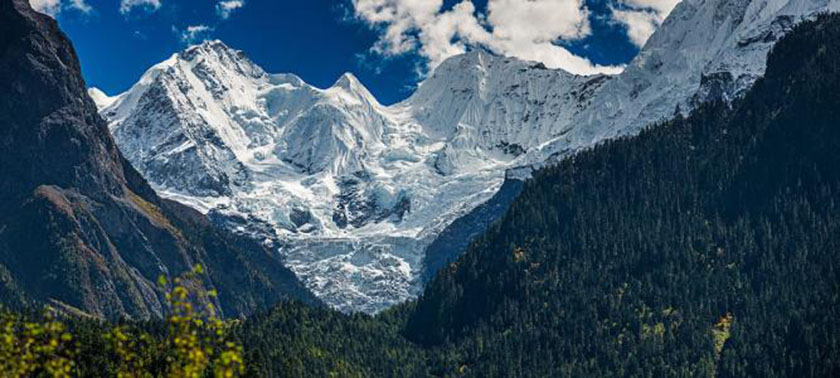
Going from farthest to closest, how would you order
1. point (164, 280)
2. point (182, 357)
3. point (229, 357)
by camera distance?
point (164, 280) < point (182, 357) < point (229, 357)

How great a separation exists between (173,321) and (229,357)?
402cm

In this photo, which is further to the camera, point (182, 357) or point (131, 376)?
point (131, 376)

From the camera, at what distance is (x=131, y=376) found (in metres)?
72.6

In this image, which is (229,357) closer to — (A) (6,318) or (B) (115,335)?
(B) (115,335)

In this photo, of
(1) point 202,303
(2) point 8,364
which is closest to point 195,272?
(1) point 202,303

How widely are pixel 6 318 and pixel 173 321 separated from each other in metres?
8.93

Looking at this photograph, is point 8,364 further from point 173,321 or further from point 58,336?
point 173,321

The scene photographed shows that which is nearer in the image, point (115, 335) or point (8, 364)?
point (115, 335)

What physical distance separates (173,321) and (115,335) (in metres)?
2.81

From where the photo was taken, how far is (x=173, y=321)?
212 ft

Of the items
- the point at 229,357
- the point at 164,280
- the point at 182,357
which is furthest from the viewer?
the point at 164,280

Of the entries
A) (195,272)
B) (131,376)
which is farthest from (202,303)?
(131,376)

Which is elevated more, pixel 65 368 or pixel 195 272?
pixel 195 272

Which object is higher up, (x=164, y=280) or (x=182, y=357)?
(x=164, y=280)
